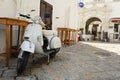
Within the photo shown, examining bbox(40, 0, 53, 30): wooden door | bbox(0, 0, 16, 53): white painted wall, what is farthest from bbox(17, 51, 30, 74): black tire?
bbox(40, 0, 53, 30): wooden door

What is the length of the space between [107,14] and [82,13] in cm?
258

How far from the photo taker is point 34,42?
288 cm

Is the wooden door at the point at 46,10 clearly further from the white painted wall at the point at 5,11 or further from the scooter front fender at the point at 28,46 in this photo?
the scooter front fender at the point at 28,46

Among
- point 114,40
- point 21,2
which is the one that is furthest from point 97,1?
point 21,2

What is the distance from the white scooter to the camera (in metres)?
2.64

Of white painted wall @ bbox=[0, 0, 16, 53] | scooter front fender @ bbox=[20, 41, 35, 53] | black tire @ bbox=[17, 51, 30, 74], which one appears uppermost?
white painted wall @ bbox=[0, 0, 16, 53]

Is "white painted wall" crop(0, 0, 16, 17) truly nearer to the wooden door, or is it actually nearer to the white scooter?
the white scooter

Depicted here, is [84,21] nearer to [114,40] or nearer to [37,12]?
[114,40]

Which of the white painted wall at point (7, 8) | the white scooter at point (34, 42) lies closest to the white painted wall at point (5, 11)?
the white painted wall at point (7, 8)

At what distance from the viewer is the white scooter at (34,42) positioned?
264cm

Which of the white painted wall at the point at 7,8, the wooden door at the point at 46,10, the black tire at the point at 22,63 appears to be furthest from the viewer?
the wooden door at the point at 46,10

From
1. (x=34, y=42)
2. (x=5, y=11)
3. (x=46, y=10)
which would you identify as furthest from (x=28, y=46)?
(x=46, y=10)

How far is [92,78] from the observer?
8.79ft

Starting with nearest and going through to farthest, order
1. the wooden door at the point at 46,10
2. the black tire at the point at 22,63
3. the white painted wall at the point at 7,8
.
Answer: the black tire at the point at 22,63
the white painted wall at the point at 7,8
the wooden door at the point at 46,10
